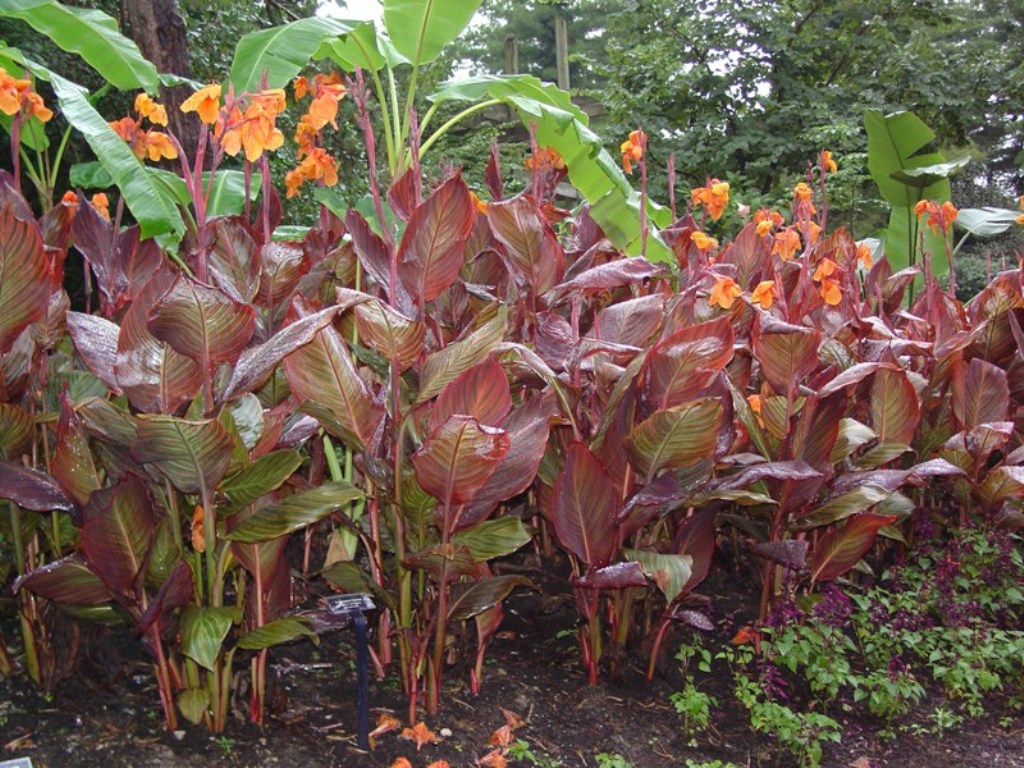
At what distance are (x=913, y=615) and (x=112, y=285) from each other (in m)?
2.48

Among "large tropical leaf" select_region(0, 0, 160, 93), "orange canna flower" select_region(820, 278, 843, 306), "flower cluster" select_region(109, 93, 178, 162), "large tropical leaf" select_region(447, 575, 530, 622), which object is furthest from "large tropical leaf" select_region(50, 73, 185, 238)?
"orange canna flower" select_region(820, 278, 843, 306)

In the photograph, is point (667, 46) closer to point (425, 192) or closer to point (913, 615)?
point (425, 192)

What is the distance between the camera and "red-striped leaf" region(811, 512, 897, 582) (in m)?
2.55

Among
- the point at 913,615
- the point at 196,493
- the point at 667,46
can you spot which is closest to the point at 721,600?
the point at 913,615

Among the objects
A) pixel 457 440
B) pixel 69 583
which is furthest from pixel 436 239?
pixel 69 583

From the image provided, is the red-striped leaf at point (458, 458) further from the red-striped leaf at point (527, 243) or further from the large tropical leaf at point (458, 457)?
the red-striped leaf at point (527, 243)

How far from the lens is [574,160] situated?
4176 millimetres

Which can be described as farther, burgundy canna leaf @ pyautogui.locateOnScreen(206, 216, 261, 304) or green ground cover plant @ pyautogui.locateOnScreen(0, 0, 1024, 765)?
burgundy canna leaf @ pyautogui.locateOnScreen(206, 216, 261, 304)

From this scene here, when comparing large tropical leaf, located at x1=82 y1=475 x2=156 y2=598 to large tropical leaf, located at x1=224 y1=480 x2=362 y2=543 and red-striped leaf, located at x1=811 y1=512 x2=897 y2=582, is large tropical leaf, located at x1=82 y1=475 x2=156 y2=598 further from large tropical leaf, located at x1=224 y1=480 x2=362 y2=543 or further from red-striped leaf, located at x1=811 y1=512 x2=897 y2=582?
red-striped leaf, located at x1=811 y1=512 x2=897 y2=582

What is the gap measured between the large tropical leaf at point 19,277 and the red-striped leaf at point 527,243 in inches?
43.1

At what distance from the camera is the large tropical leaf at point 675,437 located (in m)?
2.07

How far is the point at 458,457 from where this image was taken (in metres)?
1.88

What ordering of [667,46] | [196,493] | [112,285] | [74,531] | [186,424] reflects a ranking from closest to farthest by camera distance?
[186,424] < [196,493] < [74,531] < [112,285] < [667,46]

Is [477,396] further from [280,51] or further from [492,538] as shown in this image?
[280,51]
